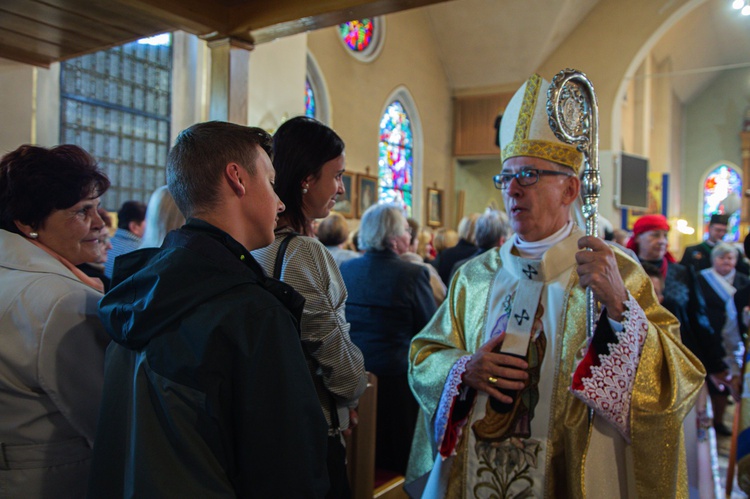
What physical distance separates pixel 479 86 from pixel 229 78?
1285cm

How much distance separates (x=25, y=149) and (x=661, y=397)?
1.85m

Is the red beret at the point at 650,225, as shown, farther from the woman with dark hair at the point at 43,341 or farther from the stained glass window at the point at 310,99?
the stained glass window at the point at 310,99

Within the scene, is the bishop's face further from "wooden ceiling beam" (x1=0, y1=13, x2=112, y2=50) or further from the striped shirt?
"wooden ceiling beam" (x1=0, y1=13, x2=112, y2=50)

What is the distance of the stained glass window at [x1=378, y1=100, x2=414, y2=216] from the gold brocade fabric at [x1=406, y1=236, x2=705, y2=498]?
10540mm

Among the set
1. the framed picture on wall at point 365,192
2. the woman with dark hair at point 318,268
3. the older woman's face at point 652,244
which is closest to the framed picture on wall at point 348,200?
the framed picture on wall at point 365,192

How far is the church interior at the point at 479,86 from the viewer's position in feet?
19.6

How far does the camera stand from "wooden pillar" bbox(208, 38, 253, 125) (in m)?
Answer: 2.72

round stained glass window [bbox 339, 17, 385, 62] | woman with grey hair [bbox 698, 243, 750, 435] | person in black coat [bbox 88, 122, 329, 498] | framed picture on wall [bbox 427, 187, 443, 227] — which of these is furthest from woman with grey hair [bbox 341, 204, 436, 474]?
framed picture on wall [bbox 427, 187, 443, 227]

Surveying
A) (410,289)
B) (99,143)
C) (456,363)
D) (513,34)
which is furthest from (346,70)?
(456,363)

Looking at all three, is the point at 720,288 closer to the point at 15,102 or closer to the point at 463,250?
the point at 463,250

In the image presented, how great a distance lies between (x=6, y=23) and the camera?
2430mm

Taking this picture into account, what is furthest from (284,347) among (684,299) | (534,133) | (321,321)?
(684,299)

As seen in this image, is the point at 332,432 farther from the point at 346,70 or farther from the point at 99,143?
the point at 346,70

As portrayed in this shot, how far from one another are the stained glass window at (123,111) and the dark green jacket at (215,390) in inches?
217
